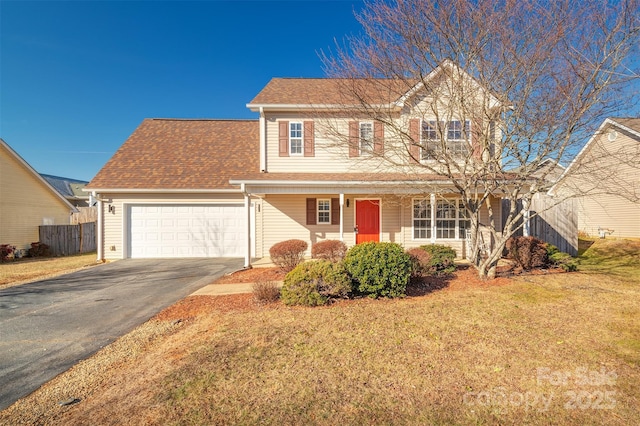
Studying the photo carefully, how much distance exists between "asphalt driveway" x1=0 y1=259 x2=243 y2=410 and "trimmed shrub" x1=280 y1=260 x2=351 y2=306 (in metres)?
2.78

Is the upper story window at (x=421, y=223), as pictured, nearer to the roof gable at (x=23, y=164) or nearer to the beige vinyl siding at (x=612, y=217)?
the beige vinyl siding at (x=612, y=217)

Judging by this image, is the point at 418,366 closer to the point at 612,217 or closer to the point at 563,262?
the point at 563,262

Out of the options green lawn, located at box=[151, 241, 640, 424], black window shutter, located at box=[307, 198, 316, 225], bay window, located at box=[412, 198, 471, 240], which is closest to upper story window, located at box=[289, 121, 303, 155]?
black window shutter, located at box=[307, 198, 316, 225]

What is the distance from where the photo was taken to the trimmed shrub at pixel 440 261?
27.2 ft

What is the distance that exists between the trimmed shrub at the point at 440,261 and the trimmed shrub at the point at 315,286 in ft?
11.0

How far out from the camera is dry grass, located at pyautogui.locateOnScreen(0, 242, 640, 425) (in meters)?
2.70

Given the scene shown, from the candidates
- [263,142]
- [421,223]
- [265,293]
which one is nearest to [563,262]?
[421,223]

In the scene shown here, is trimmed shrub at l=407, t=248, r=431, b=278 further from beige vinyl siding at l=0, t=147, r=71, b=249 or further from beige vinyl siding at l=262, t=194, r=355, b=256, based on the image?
beige vinyl siding at l=0, t=147, r=71, b=249

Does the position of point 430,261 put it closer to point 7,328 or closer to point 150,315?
point 150,315

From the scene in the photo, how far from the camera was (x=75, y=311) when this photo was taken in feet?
19.7

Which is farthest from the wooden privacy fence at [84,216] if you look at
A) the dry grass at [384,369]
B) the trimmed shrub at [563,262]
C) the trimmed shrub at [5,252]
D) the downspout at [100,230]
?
the trimmed shrub at [563,262]

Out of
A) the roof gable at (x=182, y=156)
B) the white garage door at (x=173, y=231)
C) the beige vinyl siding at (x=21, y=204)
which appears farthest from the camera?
the beige vinyl siding at (x=21, y=204)

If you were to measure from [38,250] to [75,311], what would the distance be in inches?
502

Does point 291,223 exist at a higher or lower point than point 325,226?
higher
